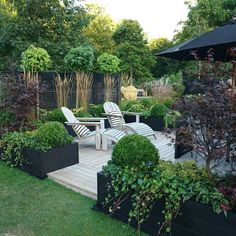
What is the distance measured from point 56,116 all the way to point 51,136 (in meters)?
2.50

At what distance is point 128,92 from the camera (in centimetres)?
1373

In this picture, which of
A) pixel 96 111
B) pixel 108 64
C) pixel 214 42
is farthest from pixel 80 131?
pixel 108 64

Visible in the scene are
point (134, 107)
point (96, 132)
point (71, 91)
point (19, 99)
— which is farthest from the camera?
point (134, 107)

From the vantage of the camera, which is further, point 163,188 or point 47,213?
point 47,213

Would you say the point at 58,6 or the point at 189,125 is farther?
the point at 58,6

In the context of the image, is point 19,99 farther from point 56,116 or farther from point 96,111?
point 96,111

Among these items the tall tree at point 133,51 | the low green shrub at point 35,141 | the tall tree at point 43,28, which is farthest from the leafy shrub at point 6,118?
the tall tree at point 133,51

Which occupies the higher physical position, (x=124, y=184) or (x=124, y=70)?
(x=124, y=70)

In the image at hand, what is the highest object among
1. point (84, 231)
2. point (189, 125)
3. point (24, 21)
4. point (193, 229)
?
point (24, 21)

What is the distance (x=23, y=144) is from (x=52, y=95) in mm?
3110

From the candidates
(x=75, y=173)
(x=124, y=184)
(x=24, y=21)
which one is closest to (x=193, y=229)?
(x=124, y=184)

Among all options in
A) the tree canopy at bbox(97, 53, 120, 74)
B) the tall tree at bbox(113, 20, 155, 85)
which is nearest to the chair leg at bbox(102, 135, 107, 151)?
the tree canopy at bbox(97, 53, 120, 74)

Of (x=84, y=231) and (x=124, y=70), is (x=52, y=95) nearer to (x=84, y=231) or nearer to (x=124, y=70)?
(x=84, y=231)

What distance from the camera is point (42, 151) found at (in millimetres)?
3926
